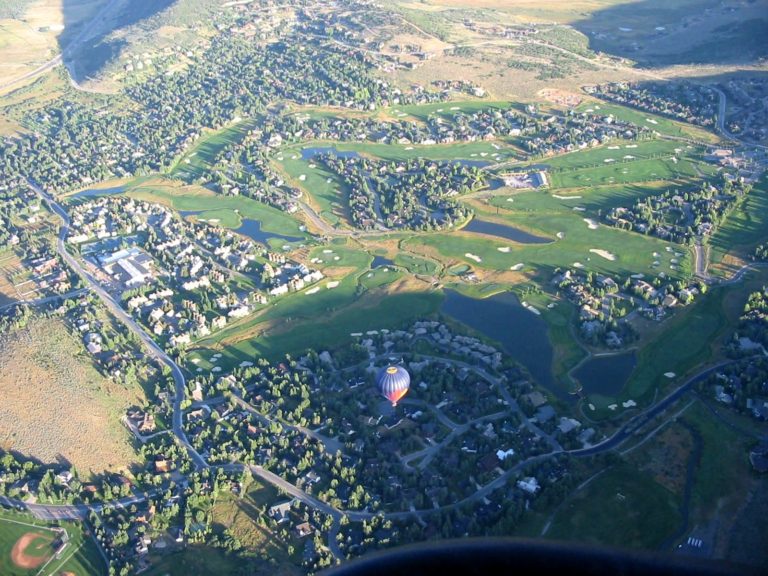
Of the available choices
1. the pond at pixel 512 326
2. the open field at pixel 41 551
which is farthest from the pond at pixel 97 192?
the open field at pixel 41 551

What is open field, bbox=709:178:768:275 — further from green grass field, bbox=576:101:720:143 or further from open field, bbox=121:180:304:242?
open field, bbox=121:180:304:242

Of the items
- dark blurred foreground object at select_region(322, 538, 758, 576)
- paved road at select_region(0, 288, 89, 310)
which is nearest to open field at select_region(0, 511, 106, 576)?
paved road at select_region(0, 288, 89, 310)

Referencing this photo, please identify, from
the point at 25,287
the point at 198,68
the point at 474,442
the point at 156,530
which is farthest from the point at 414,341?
the point at 198,68

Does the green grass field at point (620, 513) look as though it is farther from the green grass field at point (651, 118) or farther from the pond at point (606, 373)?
the green grass field at point (651, 118)

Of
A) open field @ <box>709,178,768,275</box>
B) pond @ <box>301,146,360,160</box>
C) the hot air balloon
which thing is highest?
the hot air balloon

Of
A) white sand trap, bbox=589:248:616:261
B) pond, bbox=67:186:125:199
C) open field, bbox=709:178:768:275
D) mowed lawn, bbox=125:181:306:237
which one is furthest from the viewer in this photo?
pond, bbox=67:186:125:199

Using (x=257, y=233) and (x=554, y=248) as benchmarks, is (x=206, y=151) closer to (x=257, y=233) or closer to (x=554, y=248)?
(x=257, y=233)

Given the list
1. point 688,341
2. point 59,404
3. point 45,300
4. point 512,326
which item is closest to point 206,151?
point 45,300
